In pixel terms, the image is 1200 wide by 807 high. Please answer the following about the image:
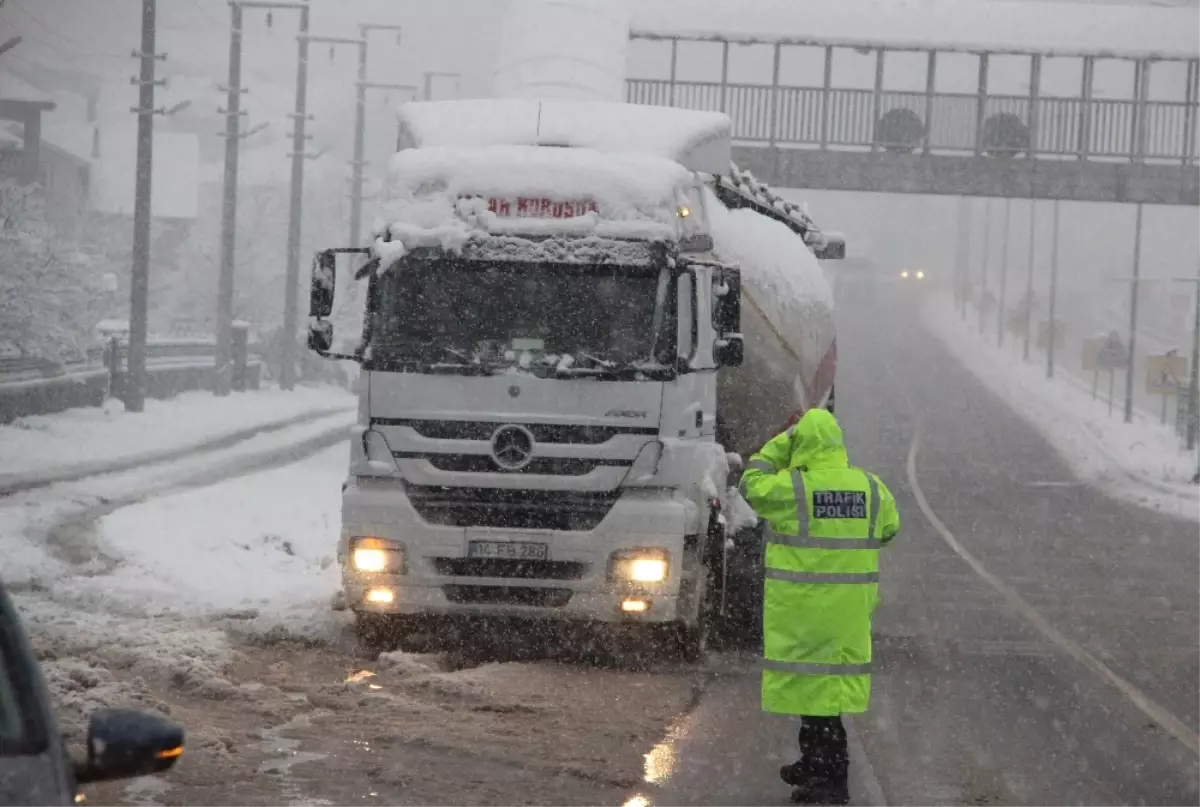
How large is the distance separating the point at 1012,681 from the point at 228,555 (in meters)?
6.99

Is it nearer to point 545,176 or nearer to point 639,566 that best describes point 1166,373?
point 545,176

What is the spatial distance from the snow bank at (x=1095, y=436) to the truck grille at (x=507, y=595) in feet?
62.0

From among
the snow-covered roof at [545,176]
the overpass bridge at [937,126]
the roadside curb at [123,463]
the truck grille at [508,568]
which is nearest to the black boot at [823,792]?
the truck grille at [508,568]

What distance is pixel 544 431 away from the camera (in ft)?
35.8

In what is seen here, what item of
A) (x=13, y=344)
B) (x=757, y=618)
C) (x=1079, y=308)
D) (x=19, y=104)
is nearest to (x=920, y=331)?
(x=1079, y=308)

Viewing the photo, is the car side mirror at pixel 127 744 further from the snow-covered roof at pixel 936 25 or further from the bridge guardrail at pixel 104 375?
the snow-covered roof at pixel 936 25

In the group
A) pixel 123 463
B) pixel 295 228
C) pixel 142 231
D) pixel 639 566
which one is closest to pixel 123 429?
pixel 142 231

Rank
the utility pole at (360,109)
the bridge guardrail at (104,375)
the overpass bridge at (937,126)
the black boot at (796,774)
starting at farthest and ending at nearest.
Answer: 1. the utility pole at (360,109)
2. the overpass bridge at (937,126)
3. the bridge guardrail at (104,375)
4. the black boot at (796,774)

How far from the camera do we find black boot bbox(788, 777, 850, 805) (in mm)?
7844

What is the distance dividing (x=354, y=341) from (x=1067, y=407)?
4682cm

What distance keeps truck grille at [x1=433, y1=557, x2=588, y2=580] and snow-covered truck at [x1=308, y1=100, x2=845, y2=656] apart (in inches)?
0.5

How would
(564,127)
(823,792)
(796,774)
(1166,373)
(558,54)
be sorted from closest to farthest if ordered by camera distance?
(823,792)
(796,774)
(564,127)
(558,54)
(1166,373)

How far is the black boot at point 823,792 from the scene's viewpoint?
7844 millimetres

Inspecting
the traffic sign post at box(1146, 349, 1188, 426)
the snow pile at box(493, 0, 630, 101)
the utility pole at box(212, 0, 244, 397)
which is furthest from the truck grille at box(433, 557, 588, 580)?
the utility pole at box(212, 0, 244, 397)
